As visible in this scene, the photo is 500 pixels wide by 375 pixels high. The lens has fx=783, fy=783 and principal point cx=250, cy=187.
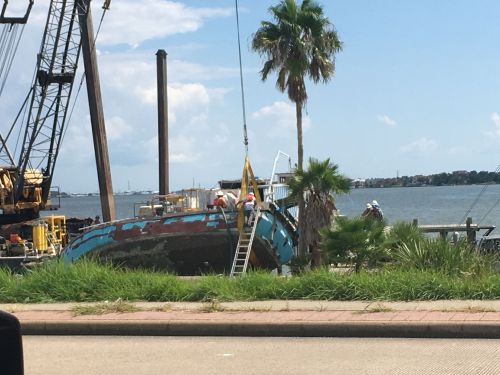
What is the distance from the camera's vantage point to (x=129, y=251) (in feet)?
80.6

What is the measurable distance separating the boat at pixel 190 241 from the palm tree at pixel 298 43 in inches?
93.6

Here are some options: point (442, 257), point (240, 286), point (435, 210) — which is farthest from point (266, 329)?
point (435, 210)

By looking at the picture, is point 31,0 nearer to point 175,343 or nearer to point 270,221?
point 270,221

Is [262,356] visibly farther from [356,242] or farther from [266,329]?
[356,242]

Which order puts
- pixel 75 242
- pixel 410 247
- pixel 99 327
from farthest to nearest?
pixel 75 242
pixel 410 247
pixel 99 327

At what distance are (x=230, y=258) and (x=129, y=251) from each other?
3234mm

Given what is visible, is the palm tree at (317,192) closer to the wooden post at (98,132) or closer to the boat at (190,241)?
the boat at (190,241)

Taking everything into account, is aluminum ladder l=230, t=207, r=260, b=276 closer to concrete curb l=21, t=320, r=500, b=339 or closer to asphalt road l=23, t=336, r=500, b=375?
concrete curb l=21, t=320, r=500, b=339

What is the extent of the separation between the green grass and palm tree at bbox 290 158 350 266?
710 cm

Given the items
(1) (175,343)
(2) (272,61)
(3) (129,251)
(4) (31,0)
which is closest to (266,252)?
(3) (129,251)

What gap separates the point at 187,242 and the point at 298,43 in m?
7.01

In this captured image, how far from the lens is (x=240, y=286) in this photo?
1162 cm

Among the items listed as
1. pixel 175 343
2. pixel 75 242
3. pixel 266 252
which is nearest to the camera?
pixel 175 343

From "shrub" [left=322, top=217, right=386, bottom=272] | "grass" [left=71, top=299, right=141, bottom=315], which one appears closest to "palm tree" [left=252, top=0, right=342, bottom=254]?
"shrub" [left=322, top=217, right=386, bottom=272]
